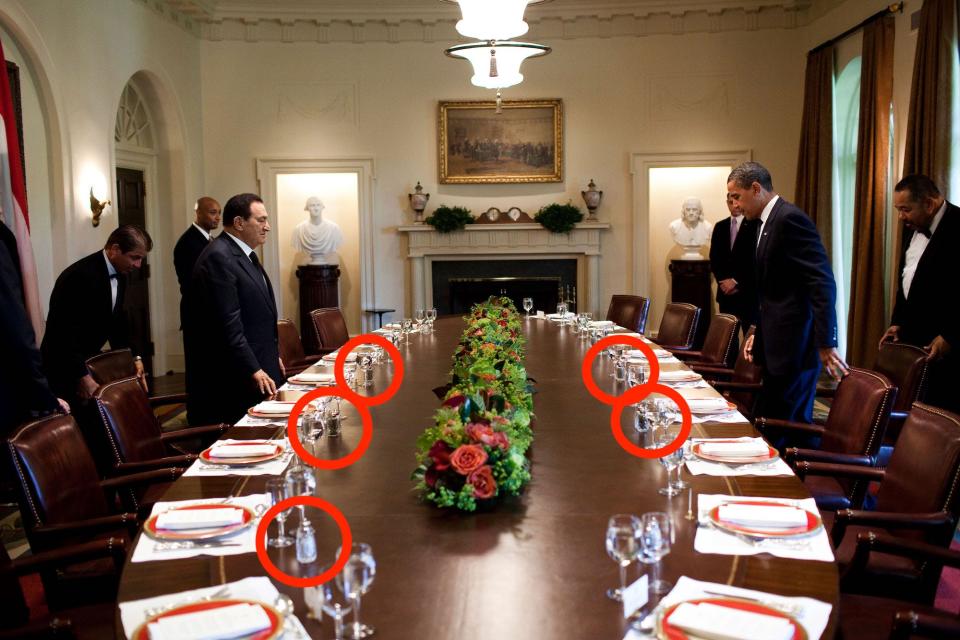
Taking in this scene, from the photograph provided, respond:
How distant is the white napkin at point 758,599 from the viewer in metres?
1.67

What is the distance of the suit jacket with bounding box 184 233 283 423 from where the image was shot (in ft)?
14.2

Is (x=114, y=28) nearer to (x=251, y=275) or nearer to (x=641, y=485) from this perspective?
(x=251, y=275)

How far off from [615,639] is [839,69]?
28.9 ft

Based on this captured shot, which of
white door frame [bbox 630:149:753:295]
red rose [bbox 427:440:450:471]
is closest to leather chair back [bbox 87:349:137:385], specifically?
red rose [bbox 427:440:450:471]

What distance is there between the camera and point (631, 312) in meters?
7.39

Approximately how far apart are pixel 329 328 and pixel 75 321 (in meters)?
2.14

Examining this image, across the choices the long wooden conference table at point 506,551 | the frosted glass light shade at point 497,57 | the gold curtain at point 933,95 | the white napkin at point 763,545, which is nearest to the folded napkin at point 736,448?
the long wooden conference table at point 506,551

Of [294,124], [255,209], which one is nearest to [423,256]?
[294,124]

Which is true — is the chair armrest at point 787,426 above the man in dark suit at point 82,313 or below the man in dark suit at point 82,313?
below

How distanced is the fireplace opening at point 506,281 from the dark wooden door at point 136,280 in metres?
3.36

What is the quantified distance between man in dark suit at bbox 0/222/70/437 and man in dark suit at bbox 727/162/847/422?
328cm

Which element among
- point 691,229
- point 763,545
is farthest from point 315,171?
point 763,545

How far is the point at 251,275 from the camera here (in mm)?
4496

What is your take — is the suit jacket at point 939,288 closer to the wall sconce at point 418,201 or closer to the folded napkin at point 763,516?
the folded napkin at point 763,516
